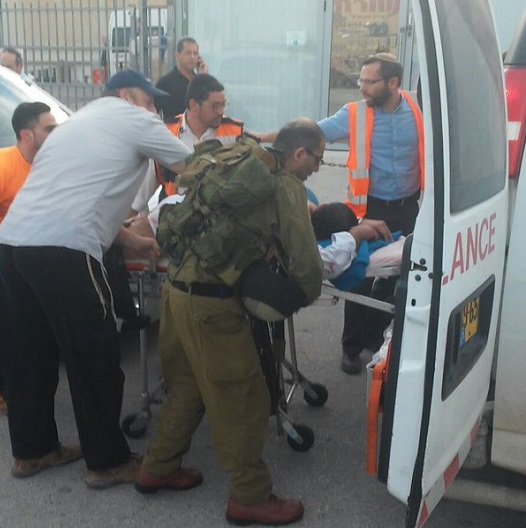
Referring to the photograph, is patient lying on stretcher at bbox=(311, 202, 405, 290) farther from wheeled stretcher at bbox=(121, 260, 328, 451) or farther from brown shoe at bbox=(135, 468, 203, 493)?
brown shoe at bbox=(135, 468, 203, 493)

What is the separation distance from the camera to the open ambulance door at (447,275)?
2244 millimetres

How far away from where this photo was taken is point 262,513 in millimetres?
3156

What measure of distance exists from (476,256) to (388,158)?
7.29 feet

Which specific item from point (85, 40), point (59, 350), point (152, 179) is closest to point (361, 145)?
point (152, 179)

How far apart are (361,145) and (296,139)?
5.07ft

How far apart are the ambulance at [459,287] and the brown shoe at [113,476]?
128cm

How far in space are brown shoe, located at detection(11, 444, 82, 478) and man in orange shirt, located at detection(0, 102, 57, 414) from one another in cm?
118

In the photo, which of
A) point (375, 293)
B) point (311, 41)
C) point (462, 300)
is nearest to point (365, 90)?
point (375, 293)

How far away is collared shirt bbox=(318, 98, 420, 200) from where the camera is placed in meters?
4.56

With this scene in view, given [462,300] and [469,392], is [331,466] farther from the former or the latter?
[462,300]

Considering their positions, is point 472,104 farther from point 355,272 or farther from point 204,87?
point 204,87

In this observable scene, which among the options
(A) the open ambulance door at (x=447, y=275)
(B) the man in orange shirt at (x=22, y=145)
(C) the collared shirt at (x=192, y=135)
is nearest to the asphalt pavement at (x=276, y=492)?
(A) the open ambulance door at (x=447, y=275)

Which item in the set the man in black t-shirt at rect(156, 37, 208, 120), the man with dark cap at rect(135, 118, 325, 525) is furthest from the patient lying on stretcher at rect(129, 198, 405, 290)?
the man in black t-shirt at rect(156, 37, 208, 120)

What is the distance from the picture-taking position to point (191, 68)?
6.88m
